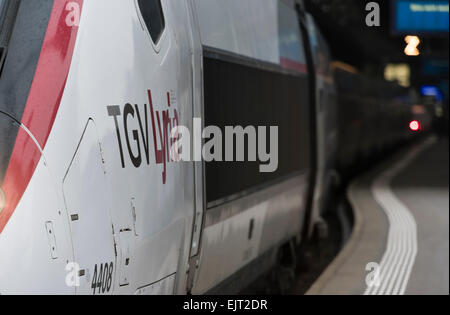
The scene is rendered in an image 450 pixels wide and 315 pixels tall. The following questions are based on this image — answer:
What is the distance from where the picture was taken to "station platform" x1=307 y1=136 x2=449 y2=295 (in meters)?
10.2

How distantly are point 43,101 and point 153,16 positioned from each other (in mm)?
1335

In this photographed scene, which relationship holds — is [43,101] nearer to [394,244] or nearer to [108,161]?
[108,161]

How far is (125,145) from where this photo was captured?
15.7 ft

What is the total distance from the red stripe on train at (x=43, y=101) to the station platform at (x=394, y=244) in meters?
5.78

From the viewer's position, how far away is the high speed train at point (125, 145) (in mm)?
4117

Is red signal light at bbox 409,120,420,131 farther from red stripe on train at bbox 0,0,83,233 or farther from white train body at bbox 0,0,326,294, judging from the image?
red stripe on train at bbox 0,0,83,233

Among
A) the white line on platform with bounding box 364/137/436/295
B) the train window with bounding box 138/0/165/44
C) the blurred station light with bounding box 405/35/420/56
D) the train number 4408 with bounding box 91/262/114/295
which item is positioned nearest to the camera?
the train number 4408 with bounding box 91/262/114/295

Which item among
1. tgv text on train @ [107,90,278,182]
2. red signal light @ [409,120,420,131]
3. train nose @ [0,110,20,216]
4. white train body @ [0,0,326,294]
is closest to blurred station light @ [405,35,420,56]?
tgv text on train @ [107,90,278,182]

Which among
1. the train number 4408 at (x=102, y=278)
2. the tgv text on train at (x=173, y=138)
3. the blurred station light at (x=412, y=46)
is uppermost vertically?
the blurred station light at (x=412, y=46)

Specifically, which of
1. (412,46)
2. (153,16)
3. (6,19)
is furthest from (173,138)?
(412,46)

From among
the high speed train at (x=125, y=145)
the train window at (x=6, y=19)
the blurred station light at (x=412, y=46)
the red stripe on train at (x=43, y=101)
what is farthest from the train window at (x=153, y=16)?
the blurred station light at (x=412, y=46)

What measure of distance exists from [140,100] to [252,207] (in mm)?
3057

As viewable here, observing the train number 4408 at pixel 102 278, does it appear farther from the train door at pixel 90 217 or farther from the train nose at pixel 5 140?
the train nose at pixel 5 140

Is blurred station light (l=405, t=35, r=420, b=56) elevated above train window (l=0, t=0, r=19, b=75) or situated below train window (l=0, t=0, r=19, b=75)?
above
